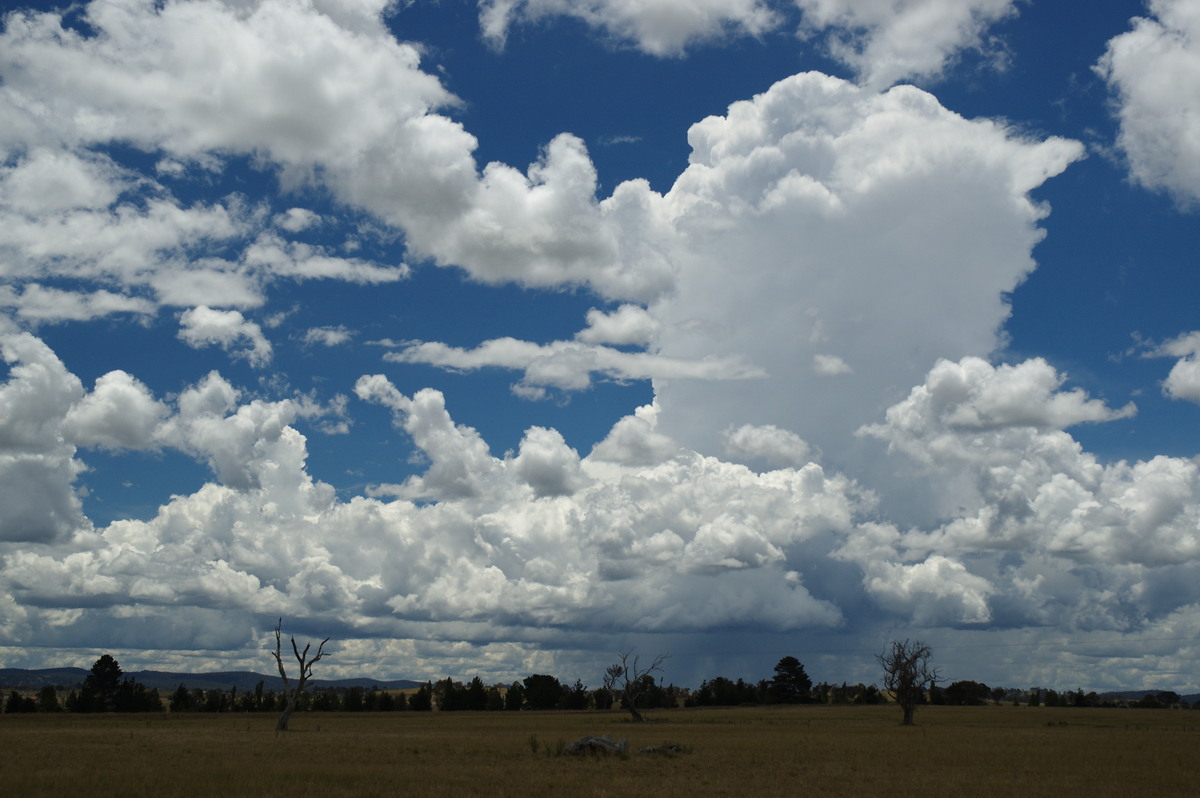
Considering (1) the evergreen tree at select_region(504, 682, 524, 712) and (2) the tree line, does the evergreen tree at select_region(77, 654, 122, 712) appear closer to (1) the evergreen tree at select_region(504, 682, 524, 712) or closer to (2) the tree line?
(2) the tree line

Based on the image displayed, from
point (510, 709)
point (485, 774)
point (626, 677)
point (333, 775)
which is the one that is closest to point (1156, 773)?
point (485, 774)

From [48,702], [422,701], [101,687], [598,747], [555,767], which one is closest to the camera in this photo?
[555,767]

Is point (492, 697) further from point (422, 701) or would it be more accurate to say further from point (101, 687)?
point (101, 687)

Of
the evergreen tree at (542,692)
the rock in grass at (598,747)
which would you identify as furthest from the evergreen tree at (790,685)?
the rock in grass at (598,747)

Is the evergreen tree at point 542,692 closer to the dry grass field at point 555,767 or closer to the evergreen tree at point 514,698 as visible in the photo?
the evergreen tree at point 514,698

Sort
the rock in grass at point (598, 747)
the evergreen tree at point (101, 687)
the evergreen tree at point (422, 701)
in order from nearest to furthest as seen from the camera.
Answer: the rock in grass at point (598, 747)
the evergreen tree at point (101, 687)
the evergreen tree at point (422, 701)

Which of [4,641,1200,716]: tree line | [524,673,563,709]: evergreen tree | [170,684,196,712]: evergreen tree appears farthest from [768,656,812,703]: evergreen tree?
[170,684,196,712]: evergreen tree

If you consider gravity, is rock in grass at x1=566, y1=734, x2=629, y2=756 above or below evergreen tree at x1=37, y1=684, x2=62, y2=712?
above

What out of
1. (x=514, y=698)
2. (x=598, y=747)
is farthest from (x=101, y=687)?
(x=598, y=747)

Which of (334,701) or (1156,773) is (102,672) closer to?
(334,701)

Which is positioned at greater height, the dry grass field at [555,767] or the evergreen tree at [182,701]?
the dry grass field at [555,767]

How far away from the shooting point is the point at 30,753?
37781 millimetres

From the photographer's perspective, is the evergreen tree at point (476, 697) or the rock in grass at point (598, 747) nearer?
the rock in grass at point (598, 747)

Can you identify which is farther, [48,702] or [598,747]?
[48,702]
